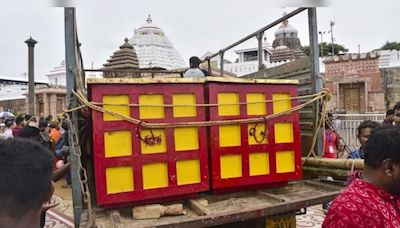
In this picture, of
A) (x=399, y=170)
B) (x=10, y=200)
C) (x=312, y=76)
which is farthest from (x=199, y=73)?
(x=10, y=200)

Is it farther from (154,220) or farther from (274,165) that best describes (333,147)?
(154,220)

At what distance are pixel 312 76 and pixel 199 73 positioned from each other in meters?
1.13

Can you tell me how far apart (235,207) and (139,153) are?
64 cm

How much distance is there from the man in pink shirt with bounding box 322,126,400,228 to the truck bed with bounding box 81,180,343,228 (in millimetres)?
573

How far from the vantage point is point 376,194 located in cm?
145

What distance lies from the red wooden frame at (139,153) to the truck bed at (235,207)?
0.10m

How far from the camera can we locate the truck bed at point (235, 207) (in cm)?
189

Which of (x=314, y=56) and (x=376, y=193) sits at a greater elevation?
(x=314, y=56)

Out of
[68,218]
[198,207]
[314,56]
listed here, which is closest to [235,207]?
[198,207]

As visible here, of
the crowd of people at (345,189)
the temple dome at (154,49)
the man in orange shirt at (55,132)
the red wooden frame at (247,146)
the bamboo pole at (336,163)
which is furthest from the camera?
the temple dome at (154,49)

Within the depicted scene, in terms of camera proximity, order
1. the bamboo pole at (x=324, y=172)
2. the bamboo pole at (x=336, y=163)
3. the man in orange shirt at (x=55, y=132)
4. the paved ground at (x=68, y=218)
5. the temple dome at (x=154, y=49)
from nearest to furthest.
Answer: the bamboo pole at (x=336, y=163) → the bamboo pole at (x=324, y=172) → the paved ground at (x=68, y=218) → the man in orange shirt at (x=55, y=132) → the temple dome at (x=154, y=49)

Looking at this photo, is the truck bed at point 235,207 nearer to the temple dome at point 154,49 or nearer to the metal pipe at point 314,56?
the metal pipe at point 314,56

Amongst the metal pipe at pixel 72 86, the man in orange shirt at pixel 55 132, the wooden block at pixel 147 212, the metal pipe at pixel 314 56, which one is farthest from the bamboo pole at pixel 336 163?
the man in orange shirt at pixel 55 132

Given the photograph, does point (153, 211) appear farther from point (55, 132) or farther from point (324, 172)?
point (55, 132)
